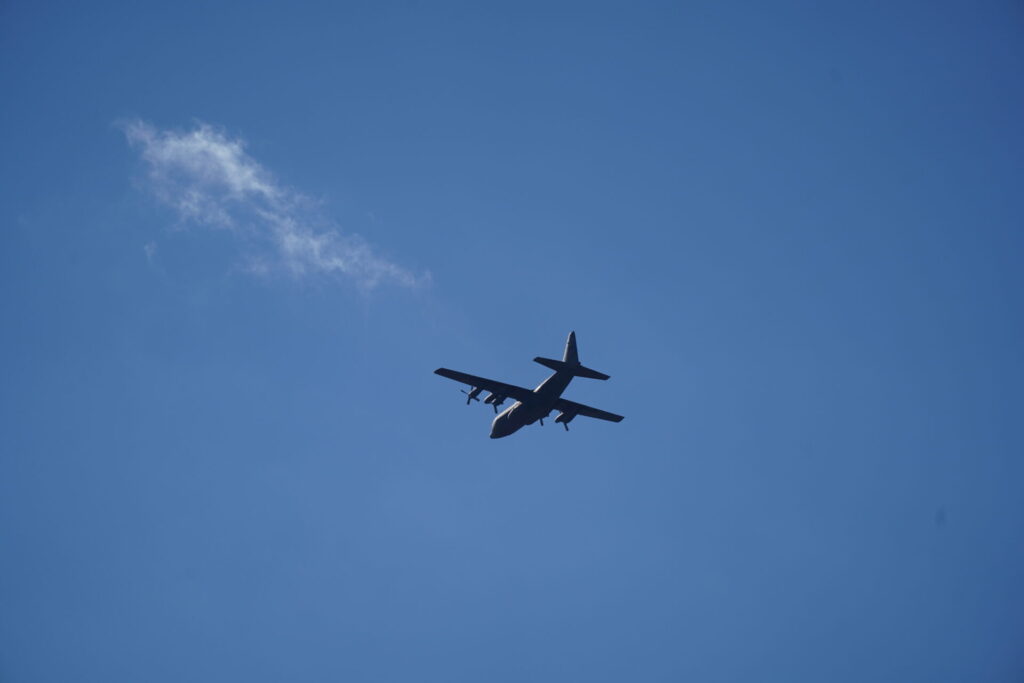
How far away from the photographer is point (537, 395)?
49.3 m

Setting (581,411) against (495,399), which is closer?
(495,399)

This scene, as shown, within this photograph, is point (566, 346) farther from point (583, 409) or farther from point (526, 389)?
point (583, 409)

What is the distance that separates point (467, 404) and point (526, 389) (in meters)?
4.32

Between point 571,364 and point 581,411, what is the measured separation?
8.73 meters

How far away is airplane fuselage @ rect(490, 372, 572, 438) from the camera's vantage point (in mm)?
47844

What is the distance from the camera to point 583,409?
53.9 m

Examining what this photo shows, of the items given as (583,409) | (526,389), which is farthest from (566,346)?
(583,409)

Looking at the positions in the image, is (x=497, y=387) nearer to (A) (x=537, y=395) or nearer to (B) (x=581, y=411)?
(A) (x=537, y=395)

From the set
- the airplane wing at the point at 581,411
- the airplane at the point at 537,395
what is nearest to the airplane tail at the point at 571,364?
the airplane at the point at 537,395

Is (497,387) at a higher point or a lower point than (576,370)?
higher

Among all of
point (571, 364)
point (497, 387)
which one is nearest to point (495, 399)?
point (497, 387)

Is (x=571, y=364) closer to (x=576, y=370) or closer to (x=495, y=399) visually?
(x=576, y=370)

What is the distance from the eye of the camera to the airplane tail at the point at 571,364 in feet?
148

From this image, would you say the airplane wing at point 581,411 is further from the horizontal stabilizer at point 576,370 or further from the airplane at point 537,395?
the horizontal stabilizer at point 576,370
